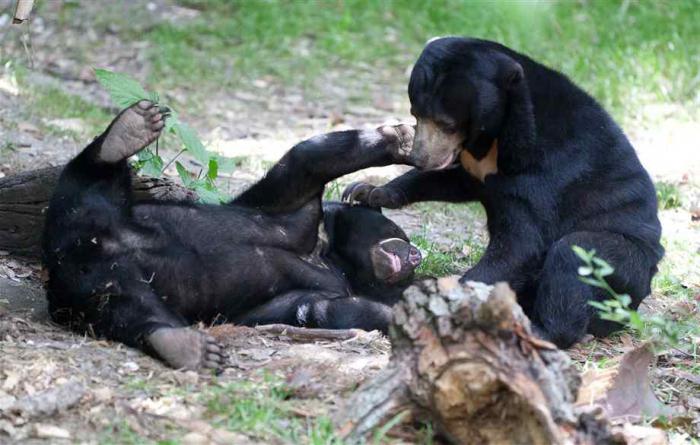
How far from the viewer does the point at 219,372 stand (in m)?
4.43

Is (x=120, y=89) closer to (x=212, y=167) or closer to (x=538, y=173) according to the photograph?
(x=212, y=167)

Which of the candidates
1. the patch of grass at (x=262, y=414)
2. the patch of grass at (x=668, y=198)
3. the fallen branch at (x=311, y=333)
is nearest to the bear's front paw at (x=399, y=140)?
the fallen branch at (x=311, y=333)

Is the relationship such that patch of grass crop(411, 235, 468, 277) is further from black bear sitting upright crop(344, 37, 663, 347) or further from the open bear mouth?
black bear sitting upright crop(344, 37, 663, 347)

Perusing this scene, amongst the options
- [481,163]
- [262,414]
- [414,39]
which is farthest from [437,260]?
[414,39]

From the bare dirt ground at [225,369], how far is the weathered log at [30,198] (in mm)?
109

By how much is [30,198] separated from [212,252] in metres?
1.07

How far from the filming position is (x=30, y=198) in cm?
566

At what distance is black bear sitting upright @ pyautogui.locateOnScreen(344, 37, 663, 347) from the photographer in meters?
5.35

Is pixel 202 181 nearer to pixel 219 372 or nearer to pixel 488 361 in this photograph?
pixel 219 372

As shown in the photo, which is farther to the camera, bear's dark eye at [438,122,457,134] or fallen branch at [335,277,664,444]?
bear's dark eye at [438,122,457,134]

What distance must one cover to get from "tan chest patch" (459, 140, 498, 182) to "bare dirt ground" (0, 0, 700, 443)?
101 cm

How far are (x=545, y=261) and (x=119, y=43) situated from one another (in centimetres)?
714

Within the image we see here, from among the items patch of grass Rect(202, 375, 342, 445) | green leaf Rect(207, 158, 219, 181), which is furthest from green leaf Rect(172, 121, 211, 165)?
patch of grass Rect(202, 375, 342, 445)

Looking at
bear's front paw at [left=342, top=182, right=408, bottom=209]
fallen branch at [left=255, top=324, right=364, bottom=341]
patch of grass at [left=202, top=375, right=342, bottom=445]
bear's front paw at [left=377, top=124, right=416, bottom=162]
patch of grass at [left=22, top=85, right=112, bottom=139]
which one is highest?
bear's front paw at [left=377, top=124, right=416, bottom=162]
